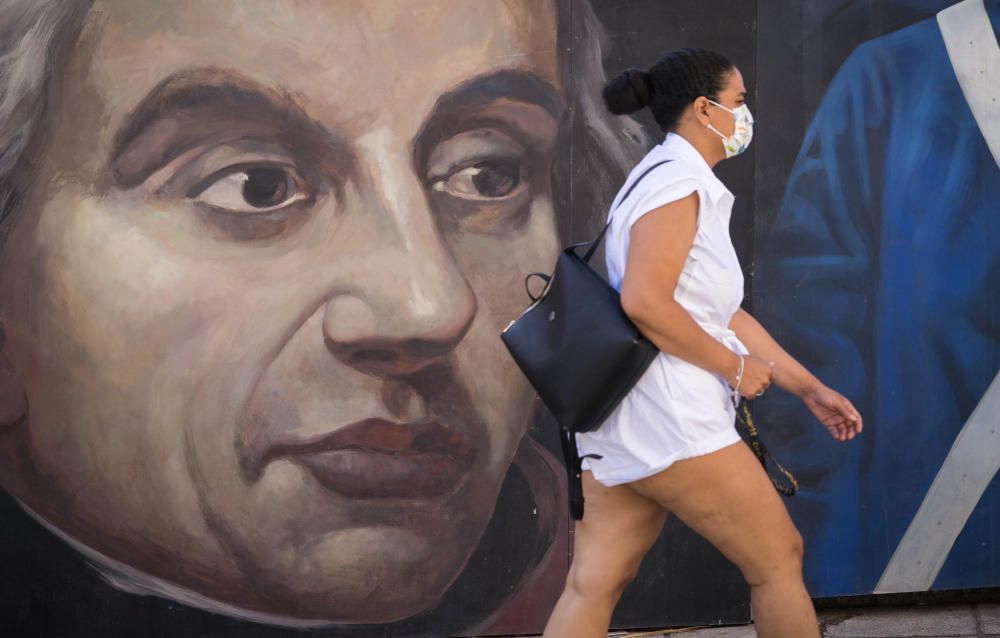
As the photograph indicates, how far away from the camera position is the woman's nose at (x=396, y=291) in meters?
4.50

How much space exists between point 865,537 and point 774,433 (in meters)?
0.56

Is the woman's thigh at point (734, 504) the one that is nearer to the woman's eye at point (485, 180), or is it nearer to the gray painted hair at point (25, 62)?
the woman's eye at point (485, 180)

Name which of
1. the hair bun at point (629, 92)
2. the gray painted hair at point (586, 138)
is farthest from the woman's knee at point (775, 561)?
the gray painted hair at point (586, 138)

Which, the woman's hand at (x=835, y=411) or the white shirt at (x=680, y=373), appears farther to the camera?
the woman's hand at (x=835, y=411)

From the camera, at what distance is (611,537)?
3.43 meters

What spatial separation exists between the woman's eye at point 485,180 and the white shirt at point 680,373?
1329mm

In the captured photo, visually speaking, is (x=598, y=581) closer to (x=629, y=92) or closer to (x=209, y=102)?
(x=629, y=92)

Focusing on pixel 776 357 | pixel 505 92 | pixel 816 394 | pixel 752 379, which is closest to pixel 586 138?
pixel 505 92

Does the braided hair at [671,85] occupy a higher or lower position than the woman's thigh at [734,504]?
higher

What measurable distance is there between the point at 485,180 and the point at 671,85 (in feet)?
4.24

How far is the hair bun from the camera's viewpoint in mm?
3486

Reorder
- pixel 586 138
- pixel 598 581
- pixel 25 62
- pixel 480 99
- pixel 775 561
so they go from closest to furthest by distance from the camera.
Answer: pixel 775 561 → pixel 598 581 → pixel 25 62 → pixel 480 99 → pixel 586 138

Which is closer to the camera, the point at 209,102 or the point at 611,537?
the point at 611,537

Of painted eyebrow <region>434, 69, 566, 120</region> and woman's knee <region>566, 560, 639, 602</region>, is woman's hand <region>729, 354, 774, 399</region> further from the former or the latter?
painted eyebrow <region>434, 69, 566, 120</region>
